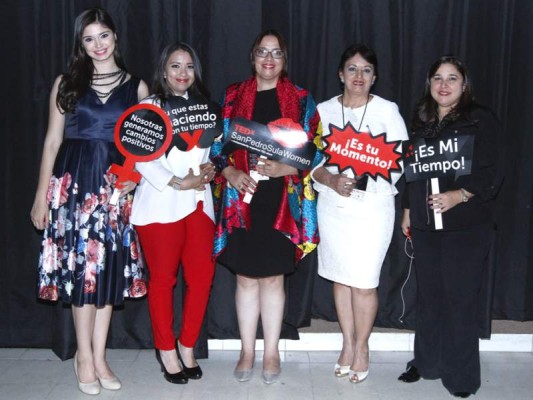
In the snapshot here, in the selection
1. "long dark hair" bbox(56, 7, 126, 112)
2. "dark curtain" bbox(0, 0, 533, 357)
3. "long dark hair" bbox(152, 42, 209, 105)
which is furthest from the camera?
"dark curtain" bbox(0, 0, 533, 357)

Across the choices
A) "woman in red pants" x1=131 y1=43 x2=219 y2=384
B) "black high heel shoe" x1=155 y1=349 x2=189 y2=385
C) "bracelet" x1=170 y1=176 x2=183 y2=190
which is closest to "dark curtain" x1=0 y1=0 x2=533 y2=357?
"black high heel shoe" x1=155 y1=349 x2=189 y2=385

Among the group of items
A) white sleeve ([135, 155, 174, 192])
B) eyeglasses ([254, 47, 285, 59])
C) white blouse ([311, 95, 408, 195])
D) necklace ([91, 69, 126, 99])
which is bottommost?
white sleeve ([135, 155, 174, 192])

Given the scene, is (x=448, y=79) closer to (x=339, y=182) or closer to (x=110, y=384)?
(x=339, y=182)

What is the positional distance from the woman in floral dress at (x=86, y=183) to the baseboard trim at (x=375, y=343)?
854 millimetres

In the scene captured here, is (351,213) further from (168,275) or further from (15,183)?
A: (15,183)

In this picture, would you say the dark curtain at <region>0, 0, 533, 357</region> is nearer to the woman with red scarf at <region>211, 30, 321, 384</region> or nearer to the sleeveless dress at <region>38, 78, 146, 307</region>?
the woman with red scarf at <region>211, 30, 321, 384</region>

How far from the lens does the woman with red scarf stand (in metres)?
2.77

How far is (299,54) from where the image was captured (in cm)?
327

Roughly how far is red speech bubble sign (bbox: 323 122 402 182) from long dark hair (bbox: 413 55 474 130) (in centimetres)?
16

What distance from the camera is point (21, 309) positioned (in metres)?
3.38

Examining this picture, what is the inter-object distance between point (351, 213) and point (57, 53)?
5.31 ft

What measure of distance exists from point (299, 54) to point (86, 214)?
1.31m

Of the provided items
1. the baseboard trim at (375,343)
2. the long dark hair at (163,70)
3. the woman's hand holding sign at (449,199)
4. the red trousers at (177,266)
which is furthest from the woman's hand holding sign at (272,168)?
the baseboard trim at (375,343)

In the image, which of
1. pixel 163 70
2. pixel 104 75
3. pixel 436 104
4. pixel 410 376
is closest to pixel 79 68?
pixel 104 75
